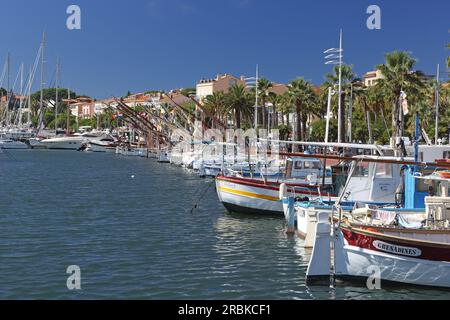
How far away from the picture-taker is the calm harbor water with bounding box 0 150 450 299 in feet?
58.5

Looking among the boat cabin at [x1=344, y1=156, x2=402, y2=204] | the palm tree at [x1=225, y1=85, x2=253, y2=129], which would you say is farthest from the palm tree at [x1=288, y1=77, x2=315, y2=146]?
the boat cabin at [x1=344, y1=156, x2=402, y2=204]

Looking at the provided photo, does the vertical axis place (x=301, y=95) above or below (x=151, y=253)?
above

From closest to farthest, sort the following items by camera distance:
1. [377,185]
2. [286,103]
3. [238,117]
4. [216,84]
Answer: [377,185]
[286,103]
[238,117]
[216,84]

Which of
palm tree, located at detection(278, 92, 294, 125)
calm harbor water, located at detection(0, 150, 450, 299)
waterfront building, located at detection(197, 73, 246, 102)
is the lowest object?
calm harbor water, located at detection(0, 150, 450, 299)

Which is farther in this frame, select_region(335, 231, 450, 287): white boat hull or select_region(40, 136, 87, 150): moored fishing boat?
select_region(40, 136, 87, 150): moored fishing boat

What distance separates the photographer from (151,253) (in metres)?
23.1

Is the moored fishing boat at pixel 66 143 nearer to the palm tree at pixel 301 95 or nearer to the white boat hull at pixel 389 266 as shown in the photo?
the palm tree at pixel 301 95

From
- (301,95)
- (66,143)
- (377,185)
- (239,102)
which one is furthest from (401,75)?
(66,143)

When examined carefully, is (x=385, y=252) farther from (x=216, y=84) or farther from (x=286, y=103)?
(x=216, y=84)

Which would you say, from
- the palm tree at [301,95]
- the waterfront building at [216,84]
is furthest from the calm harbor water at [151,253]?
the waterfront building at [216,84]

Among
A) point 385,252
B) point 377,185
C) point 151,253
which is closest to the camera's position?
point 385,252

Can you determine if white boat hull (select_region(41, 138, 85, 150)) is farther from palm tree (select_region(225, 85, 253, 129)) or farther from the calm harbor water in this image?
the calm harbor water

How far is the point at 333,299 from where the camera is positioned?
17.0m

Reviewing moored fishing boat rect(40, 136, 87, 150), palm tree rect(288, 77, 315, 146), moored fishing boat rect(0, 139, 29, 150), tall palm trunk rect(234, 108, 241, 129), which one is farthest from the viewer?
moored fishing boat rect(0, 139, 29, 150)
